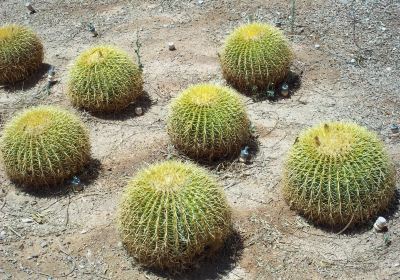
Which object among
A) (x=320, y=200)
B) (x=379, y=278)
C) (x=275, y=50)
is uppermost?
(x=275, y=50)

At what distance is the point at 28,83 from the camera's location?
9391 millimetres

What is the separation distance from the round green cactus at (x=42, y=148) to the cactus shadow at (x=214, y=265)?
1.83m

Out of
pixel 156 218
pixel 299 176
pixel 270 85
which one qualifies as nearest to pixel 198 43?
pixel 270 85

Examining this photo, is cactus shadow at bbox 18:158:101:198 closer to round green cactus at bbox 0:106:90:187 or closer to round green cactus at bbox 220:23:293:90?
round green cactus at bbox 0:106:90:187

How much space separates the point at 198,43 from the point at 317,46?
1.94 meters

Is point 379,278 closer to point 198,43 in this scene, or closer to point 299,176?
point 299,176

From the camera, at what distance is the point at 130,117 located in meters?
8.42

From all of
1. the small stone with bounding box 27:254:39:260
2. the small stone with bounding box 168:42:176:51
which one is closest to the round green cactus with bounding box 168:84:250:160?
the small stone with bounding box 27:254:39:260

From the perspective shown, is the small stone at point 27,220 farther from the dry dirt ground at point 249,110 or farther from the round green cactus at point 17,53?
the round green cactus at point 17,53

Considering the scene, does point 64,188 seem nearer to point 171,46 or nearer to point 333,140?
point 333,140

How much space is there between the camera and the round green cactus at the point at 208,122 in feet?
23.4

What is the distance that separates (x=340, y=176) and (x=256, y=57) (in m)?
2.81

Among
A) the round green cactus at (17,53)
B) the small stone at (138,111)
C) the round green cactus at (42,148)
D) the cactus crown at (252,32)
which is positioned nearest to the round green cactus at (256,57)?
the cactus crown at (252,32)

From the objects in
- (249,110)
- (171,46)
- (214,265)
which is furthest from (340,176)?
(171,46)
